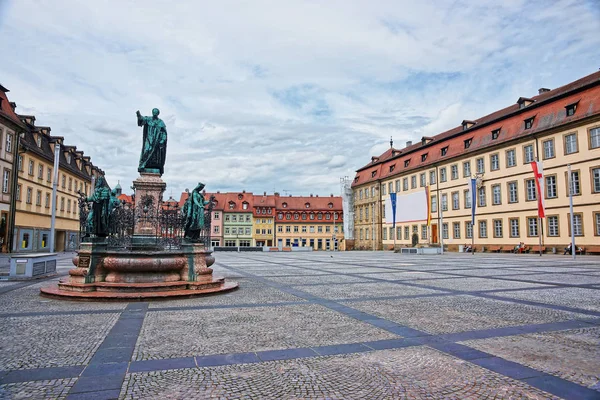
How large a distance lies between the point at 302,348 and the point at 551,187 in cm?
3788

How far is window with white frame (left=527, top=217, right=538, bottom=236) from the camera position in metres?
37.5

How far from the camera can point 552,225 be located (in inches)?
1412

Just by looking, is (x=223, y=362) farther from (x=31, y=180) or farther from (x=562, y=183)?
(x=31, y=180)

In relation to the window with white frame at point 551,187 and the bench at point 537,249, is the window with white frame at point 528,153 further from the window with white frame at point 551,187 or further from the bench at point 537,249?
the bench at point 537,249

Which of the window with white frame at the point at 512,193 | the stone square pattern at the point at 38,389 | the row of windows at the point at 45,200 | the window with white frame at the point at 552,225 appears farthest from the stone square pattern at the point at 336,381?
the window with white frame at the point at 512,193

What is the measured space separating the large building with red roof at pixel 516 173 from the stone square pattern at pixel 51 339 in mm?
35988

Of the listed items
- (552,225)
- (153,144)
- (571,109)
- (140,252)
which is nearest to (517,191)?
(552,225)

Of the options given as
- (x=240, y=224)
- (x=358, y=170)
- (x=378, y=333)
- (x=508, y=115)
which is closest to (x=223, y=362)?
(x=378, y=333)

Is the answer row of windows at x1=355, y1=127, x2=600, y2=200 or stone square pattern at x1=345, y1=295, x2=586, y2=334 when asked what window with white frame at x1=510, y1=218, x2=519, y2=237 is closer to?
row of windows at x1=355, y1=127, x2=600, y2=200

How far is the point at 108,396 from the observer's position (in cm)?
372

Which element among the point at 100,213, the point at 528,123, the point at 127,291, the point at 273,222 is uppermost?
the point at 528,123

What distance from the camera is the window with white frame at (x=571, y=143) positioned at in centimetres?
3378

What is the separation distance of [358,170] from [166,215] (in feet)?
208

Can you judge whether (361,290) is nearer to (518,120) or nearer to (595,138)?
(595,138)
